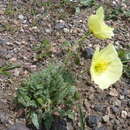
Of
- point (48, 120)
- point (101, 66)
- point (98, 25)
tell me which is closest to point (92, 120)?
point (48, 120)

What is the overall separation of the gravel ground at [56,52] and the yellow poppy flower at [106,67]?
35 cm

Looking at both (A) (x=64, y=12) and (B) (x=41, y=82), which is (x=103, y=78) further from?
(A) (x=64, y=12)

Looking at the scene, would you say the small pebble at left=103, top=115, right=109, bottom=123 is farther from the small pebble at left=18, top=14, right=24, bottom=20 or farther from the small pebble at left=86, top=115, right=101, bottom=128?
the small pebble at left=18, top=14, right=24, bottom=20

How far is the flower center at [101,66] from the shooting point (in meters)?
1.89

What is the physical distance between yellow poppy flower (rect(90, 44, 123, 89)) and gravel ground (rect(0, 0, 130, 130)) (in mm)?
349

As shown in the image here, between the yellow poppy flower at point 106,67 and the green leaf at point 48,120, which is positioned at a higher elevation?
the yellow poppy flower at point 106,67

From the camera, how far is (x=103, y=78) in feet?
6.10

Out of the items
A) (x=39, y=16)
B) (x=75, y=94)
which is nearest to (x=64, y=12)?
(x=39, y=16)

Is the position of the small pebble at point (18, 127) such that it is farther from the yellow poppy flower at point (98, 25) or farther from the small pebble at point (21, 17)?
the small pebble at point (21, 17)

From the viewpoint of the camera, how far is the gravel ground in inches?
83.5

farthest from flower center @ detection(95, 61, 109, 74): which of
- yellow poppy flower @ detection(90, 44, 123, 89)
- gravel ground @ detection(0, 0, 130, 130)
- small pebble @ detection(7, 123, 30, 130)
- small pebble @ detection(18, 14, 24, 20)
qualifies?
small pebble @ detection(18, 14, 24, 20)

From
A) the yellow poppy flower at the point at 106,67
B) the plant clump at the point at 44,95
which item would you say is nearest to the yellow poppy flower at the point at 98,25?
the yellow poppy flower at the point at 106,67

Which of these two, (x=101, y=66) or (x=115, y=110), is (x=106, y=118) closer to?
(x=115, y=110)

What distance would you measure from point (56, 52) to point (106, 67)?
629 millimetres
